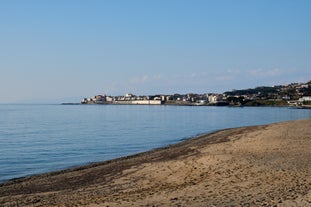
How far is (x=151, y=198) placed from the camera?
39.8ft

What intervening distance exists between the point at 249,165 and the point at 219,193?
528cm

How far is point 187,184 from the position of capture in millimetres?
14352

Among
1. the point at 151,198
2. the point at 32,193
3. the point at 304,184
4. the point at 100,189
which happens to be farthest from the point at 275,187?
the point at 32,193

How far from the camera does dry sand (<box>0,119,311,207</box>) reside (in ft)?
37.3

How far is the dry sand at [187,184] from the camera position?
11383 mm

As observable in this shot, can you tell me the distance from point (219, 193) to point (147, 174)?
20.3 ft

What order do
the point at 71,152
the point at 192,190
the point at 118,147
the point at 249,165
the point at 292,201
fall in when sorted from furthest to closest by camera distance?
the point at 118,147, the point at 71,152, the point at 249,165, the point at 192,190, the point at 292,201

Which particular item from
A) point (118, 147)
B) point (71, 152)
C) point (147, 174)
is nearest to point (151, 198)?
point (147, 174)

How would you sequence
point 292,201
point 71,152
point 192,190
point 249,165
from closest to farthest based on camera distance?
point 292,201 < point 192,190 < point 249,165 < point 71,152

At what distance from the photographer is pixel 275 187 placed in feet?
40.4

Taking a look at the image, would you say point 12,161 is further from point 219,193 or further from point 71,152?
point 219,193

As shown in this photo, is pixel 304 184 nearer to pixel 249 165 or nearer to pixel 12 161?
pixel 249 165

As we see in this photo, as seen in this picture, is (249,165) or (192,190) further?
(249,165)

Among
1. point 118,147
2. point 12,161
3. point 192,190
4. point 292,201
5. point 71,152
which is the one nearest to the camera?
point 292,201
